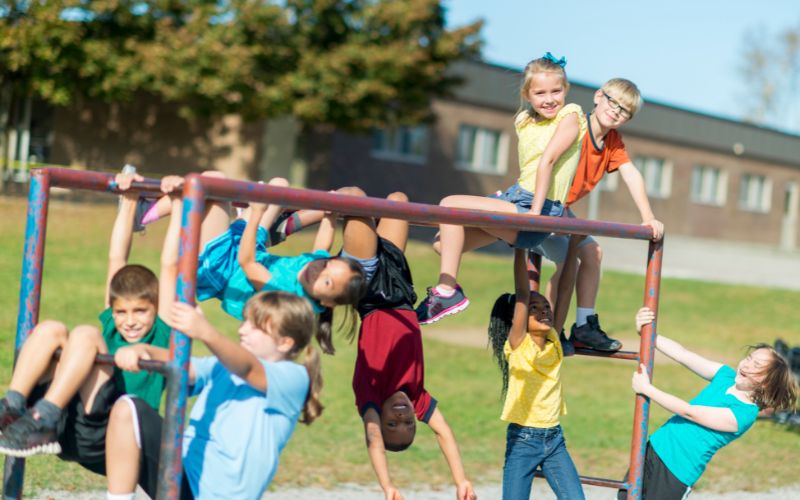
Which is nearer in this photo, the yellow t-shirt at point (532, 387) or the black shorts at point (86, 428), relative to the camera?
the black shorts at point (86, 428)

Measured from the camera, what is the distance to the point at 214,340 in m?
3.03

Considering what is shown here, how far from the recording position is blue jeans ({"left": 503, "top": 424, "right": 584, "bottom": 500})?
15.5 ft

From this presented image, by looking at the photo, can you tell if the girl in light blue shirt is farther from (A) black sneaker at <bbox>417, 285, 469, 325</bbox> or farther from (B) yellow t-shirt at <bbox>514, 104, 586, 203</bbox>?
(A) black sneaker at <bbox>417, 285, 469, 325</bbox>

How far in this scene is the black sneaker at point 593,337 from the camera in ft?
16.3

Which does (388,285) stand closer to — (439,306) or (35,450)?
(439,306)

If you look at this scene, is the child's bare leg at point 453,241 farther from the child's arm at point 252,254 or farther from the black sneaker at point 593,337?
the child's arm at point 252,254

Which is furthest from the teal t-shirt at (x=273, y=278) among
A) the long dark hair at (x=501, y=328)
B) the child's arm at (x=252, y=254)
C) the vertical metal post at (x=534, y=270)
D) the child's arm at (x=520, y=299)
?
the vertical metal post at (x=534, y=270)

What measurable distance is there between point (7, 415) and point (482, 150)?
3066cm

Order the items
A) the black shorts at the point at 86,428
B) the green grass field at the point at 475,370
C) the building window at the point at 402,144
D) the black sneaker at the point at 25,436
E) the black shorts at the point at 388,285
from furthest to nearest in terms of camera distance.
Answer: the building window at the point at 402,144 < the green grass field at the point at 475,370 < the black shorts at the point at 388,285 < the black shorts at the point at 86,428 < the black sneaker at the point at 25,436

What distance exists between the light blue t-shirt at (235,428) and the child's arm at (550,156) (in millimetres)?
1515

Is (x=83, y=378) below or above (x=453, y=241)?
below

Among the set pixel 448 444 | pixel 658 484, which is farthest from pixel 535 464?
pixel 658 484

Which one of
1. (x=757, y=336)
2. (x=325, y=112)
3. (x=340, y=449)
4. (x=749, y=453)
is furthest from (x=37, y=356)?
(x=325, y=112)

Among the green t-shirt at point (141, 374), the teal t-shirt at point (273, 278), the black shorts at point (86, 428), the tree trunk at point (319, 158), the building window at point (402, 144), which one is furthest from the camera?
the building window at point (402, 144)
